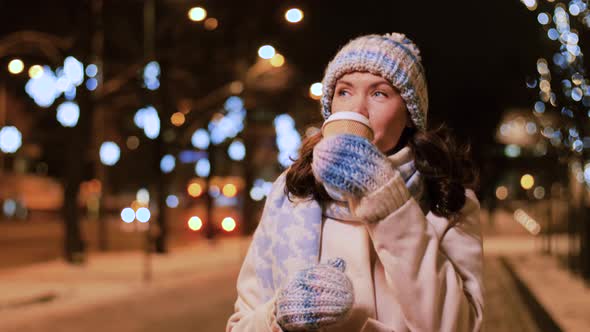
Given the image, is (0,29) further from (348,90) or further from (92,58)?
(348,90)

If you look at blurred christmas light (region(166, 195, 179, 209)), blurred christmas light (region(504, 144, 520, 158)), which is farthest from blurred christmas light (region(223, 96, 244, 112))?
blurred christmas light (region(166, 195, 179, 209))

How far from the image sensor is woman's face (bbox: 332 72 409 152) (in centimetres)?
220

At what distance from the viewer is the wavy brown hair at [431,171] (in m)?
2.28

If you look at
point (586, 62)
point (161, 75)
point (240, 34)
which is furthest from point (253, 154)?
point (586, 62)

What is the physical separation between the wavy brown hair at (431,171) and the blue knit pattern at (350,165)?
0.83 feet

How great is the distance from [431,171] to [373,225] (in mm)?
360

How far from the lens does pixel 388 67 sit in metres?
2.26

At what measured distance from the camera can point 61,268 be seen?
68.5 feet

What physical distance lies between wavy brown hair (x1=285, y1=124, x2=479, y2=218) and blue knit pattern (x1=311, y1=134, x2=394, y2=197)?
25 centimetres

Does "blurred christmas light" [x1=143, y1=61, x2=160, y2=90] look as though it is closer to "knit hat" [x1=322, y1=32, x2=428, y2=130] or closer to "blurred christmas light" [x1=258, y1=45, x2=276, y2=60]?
"blurred christmas light" [x1=258, y1=45, x2=276, y2=60]

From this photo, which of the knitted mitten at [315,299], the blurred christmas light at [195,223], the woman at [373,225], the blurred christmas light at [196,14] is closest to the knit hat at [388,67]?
the woman at [373,225]

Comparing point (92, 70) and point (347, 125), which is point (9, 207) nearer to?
point (92, 70)

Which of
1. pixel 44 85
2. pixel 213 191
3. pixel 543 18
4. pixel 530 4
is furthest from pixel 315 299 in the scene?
pixel 213 191

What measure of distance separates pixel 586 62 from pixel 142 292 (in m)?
9.12
